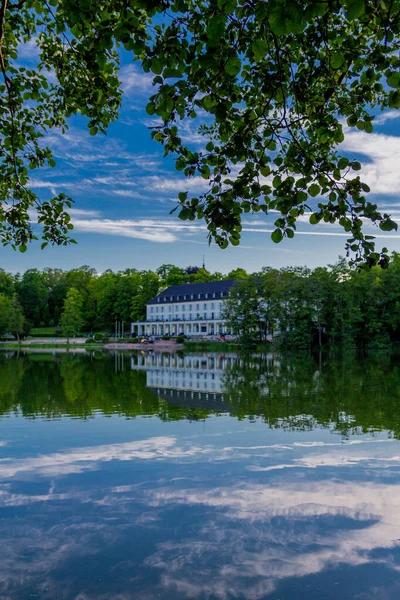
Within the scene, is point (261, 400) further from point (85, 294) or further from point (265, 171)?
point (85, 294)

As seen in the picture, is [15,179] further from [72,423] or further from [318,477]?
[72,423]

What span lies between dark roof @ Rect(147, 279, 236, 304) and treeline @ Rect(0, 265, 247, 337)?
16.2 ft

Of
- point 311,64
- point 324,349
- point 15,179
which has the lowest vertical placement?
point 324,349

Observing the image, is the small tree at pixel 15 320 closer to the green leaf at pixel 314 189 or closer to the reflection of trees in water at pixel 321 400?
the reflection of trees in water at pixel 321 400

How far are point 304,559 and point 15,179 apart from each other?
17.4 feet

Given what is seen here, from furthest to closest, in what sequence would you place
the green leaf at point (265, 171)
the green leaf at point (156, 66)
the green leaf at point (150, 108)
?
the green leaf at point (265, 171) → the green leaf at point (150, 108) → the green leaf at point (156, 66)

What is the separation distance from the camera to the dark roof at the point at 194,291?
83500 mm

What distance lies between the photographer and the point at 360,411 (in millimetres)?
12039

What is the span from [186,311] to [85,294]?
2751cm

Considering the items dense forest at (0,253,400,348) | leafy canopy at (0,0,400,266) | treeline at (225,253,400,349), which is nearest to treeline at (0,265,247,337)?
dense forest at (0,253,400,348)

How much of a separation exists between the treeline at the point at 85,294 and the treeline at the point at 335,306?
4271 centimetres

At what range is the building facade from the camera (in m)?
83.1

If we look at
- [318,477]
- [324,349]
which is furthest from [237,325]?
[318,477]

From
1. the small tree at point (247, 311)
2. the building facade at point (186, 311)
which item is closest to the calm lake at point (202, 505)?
the small tree at point (247, 311)
